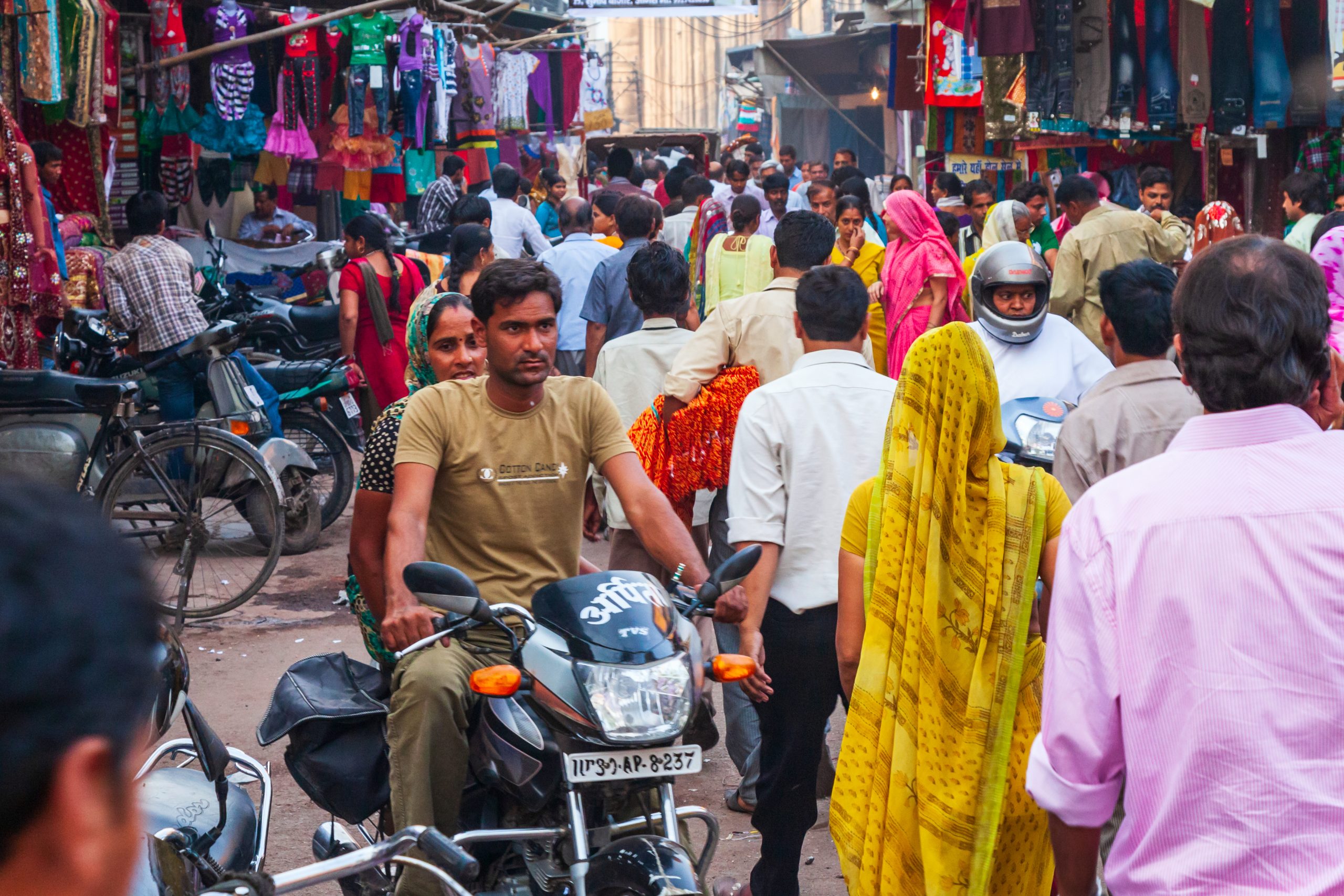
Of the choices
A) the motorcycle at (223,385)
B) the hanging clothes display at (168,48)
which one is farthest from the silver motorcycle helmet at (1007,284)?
the hanging clothes display at (168,48)

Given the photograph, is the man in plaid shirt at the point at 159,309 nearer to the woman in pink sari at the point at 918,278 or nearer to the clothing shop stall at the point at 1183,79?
the woman in pink sari at the point at 918,278

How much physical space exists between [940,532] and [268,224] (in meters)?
12.4

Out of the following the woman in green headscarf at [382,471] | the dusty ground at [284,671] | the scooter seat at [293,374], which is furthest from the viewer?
the scooter seat at [293,374]

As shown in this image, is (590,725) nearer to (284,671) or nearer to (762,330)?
(762,330)

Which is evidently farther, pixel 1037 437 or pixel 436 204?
pixel 436 204

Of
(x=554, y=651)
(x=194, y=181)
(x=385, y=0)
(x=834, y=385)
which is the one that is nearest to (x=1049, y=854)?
(x=554, y=651)

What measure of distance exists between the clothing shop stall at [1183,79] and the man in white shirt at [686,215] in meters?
2.53

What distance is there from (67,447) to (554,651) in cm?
Answer: 435

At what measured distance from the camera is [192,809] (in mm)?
3141

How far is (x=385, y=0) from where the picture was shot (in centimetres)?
1126

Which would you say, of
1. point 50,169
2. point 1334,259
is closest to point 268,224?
point 50,169

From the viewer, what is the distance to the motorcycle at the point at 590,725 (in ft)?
8.53

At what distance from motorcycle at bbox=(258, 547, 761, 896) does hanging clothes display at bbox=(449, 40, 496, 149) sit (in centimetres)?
Result: 1219

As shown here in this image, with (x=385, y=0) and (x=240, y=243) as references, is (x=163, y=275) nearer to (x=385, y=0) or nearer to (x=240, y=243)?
(x=385, y=0)
